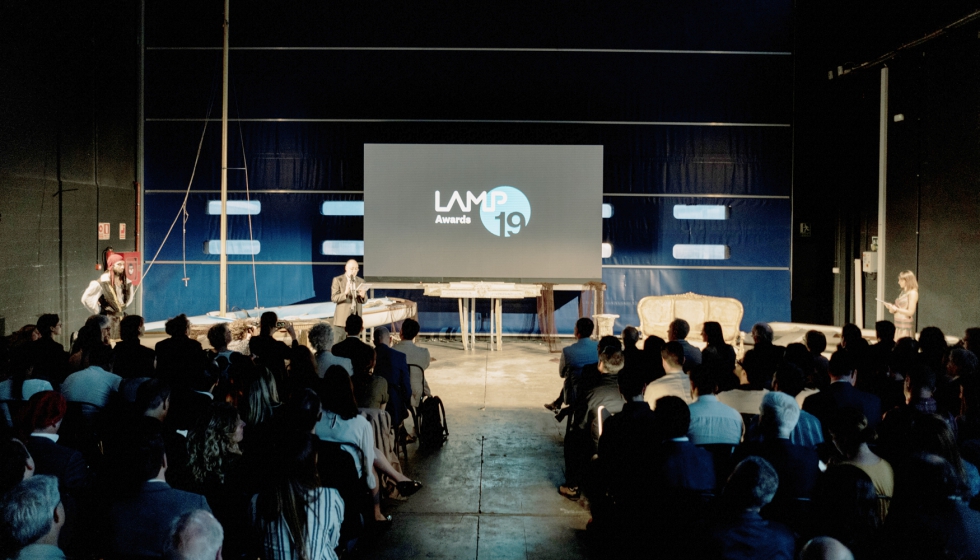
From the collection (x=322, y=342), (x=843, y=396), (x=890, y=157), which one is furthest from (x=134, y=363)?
(x=890, y=157)

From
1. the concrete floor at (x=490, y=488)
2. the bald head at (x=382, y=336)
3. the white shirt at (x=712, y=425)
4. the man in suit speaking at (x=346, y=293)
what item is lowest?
the concrete floor at (x=490, y=488)

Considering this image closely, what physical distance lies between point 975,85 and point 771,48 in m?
3.62

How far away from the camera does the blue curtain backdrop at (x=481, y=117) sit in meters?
11.5

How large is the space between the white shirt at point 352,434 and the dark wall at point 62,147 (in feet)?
22.2

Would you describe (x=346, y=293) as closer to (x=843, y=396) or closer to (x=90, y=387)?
(x=90, y=387)

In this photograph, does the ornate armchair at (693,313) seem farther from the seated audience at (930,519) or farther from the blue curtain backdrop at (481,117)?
the seated audience at (930,519)

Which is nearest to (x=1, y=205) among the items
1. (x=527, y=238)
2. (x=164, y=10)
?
(x=164, y=10)

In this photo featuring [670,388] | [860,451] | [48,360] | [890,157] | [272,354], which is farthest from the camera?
[890,157]

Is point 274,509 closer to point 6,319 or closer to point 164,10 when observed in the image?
point 6,319

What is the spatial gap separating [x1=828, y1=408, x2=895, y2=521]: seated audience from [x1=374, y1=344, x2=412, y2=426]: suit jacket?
119 inches

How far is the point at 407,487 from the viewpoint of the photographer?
474cm

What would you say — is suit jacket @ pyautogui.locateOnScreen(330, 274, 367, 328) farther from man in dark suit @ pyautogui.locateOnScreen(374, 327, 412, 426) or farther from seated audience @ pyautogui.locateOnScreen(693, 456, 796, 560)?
seated audience @ pyautogui.locateOnScreen(693, 456, 796, 560)

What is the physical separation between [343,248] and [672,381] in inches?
323

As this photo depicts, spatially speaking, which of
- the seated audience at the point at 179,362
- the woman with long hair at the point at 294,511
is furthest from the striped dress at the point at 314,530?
the seated audience at the point at 179,362
